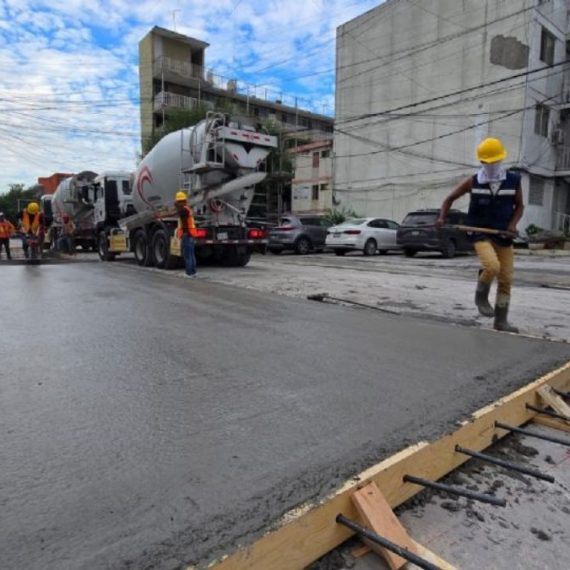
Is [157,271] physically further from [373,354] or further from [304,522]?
[304,522]

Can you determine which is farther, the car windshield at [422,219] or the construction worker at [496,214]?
the car windshield at [422,219]

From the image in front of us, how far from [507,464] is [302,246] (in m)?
18.2

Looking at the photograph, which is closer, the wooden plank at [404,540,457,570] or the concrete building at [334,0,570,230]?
the wooden plank at [404,540,457,570]

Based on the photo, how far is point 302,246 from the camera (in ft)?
67.7

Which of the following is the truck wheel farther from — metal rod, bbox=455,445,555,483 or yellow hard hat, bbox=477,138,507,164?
metal rod, bbox=455,445,555,483

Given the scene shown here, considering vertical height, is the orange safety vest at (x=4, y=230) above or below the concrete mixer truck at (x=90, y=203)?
below

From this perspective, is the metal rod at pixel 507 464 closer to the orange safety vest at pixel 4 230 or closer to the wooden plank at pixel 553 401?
the wooden plank at pixel 553 401

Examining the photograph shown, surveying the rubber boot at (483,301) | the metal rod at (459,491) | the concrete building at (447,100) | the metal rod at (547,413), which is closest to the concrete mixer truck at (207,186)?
the rubber boot at (483,301)

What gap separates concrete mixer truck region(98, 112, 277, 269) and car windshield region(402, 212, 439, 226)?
272 inches

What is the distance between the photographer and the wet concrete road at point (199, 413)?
2031mm

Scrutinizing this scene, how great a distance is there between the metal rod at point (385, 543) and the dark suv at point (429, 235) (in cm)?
1595

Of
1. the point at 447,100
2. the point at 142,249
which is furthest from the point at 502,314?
the point at 447,100

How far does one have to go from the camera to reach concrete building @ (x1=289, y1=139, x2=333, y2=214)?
36062 millimetres

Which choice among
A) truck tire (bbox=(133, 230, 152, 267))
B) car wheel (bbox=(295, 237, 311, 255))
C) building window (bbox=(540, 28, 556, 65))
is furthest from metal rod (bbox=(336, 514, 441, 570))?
building window (bbox=(540, 28, 556, 65))
